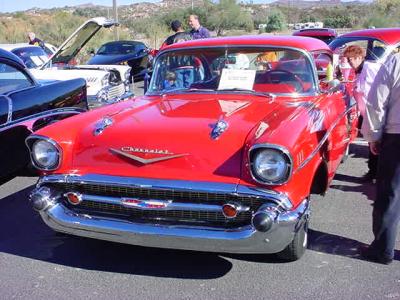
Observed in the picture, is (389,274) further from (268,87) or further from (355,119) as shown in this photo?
(355,119)

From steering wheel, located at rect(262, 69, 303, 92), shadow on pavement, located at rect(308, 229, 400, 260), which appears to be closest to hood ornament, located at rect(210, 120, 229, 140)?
steering wheel, located at rect(262, 69, 303, 92)

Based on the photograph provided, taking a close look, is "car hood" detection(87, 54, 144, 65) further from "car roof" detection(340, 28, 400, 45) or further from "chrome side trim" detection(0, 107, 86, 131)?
"chrome side trim" detection(0, 107, 86, 131)

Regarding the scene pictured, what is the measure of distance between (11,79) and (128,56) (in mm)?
9072

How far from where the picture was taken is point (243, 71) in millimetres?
4363

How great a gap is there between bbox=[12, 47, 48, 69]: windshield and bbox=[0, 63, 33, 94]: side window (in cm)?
589

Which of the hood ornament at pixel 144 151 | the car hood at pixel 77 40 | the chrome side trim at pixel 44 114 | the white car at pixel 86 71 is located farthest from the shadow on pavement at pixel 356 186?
the car hood at pixel 77 40

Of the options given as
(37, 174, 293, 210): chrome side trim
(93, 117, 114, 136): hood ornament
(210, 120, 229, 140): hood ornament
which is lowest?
(37, 174, 293, 210): chrome side trim

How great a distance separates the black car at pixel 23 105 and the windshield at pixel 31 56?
5.70 meters

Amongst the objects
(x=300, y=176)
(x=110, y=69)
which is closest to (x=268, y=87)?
(x=300, y=176)

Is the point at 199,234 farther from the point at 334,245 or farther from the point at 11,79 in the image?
the point at 11,79

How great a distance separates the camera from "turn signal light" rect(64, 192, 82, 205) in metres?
3.43

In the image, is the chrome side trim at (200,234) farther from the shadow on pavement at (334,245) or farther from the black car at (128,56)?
the black car at (128,56)

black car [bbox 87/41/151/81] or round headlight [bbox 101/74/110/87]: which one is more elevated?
round headlight [bbox 101/74/110/87]

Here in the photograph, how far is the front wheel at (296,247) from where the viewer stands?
346cm
